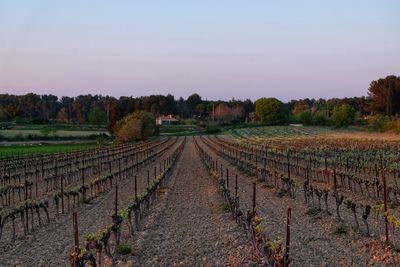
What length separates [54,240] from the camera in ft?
52.2

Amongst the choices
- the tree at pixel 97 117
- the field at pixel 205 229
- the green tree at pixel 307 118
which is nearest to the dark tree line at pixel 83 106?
the tree at pixel 97 117

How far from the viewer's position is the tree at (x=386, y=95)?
11812 cm

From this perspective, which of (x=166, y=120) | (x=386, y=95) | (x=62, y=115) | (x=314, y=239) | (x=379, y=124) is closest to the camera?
(x=314, y=239)

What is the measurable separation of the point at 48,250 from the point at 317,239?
7365 millimetres

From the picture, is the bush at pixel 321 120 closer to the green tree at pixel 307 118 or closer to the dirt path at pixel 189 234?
the green tree at pixel 307 118

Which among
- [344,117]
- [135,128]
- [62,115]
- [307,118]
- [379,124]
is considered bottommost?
[135,128]

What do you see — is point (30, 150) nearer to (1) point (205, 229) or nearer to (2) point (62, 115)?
(1) point (205, 229)

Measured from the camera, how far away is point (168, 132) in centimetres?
12256

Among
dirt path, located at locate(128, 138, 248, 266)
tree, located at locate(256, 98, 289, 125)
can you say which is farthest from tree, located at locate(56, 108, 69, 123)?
dirt path, located at locate(128, 138, 248, 266)

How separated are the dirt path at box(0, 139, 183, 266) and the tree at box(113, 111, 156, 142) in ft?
220

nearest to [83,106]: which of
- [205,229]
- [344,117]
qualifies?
[344,117]

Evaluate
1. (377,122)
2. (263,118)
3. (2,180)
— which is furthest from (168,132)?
(2,180)

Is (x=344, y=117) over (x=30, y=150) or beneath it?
over

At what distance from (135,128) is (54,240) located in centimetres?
7461
